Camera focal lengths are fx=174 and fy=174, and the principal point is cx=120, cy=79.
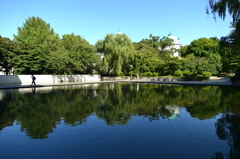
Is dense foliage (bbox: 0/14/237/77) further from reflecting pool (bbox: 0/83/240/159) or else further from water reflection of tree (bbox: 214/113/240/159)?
reflecting pool (bbox: 0/83/240/159)

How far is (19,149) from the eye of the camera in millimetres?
5152

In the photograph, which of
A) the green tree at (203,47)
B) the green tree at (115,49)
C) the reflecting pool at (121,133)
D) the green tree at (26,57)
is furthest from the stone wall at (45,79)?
the green tree at (203,47)

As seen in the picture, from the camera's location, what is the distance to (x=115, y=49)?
37.1 m

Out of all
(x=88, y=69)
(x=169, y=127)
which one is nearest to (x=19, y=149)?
(x=169, y=127)

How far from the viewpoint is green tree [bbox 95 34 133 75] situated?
1473 inches

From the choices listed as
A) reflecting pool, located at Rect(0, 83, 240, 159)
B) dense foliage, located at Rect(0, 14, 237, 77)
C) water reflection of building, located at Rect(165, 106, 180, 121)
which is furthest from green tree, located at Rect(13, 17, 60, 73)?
water reflection of building, located at Rect(165, 106, 180, 121)

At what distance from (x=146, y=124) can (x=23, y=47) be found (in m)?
29.0

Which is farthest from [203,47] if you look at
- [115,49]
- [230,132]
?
[230,132]

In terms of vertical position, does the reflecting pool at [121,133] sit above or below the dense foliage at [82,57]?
below

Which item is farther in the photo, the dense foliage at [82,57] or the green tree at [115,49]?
the green tree at [115,49]

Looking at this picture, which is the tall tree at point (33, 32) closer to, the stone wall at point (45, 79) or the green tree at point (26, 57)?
the green tree at point (26, 57)

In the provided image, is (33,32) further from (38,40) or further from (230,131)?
(230,131)

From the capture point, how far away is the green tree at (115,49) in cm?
3741

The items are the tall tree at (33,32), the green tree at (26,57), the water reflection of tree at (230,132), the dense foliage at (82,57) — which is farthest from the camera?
the tall tree at (33,32)
